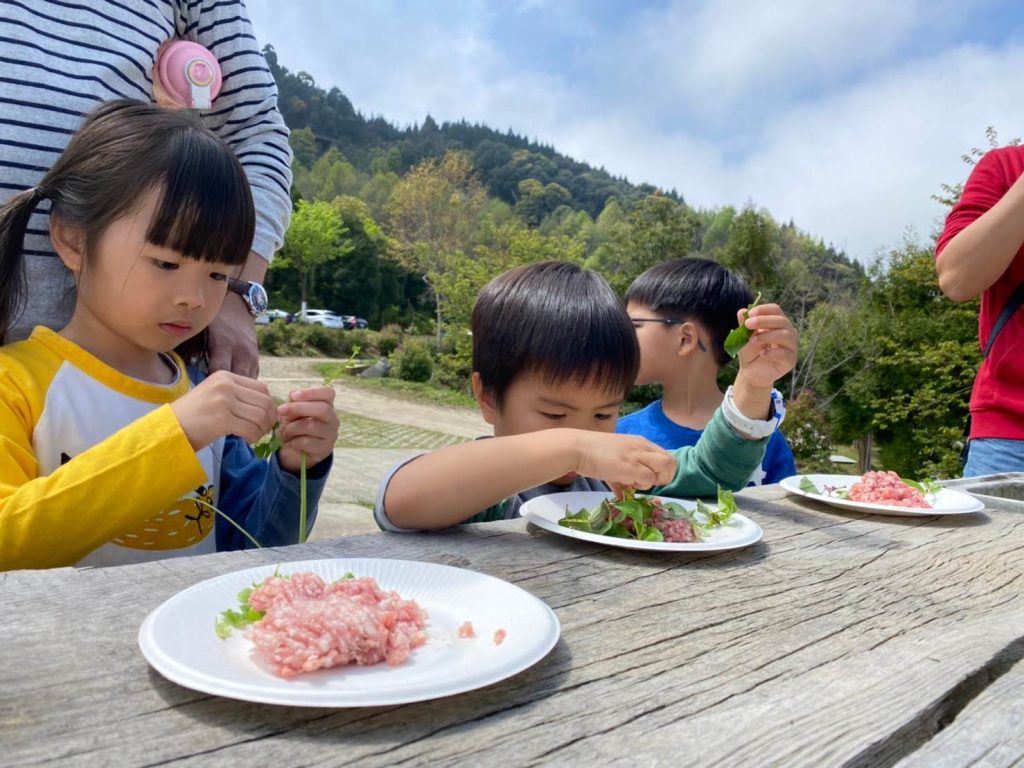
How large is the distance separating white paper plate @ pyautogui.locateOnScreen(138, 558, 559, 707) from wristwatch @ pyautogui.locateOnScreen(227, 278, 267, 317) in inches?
45.6

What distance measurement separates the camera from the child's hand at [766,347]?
1992 millimetres

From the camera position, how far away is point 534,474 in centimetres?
156

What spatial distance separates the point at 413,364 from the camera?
77.7 feet

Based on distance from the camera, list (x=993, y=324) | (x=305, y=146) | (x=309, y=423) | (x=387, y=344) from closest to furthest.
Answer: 1. (x=309, y=423)
2. (x=993, y=324)
3. (x=387, y=344)
4. (x=305, y=146)

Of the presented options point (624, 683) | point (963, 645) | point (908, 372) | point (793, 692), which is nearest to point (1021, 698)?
point (963, 645)

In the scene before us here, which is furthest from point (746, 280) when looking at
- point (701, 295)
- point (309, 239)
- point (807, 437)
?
point (309, 239)

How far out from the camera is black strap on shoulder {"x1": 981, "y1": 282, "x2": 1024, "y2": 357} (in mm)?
2459

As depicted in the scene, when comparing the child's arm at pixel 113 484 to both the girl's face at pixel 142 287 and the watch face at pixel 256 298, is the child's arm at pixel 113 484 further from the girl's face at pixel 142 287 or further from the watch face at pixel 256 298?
the watch face at pixel 256 298

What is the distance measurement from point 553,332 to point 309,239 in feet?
131

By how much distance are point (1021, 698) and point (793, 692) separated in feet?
0.89

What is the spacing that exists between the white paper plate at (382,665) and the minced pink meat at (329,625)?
15mm

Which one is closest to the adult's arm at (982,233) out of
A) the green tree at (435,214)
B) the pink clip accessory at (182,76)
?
the pink clip accessory at (182,76)

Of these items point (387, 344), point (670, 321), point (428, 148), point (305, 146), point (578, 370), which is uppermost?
point (428, 148)

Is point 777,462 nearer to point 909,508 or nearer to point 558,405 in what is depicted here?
point 909,508
